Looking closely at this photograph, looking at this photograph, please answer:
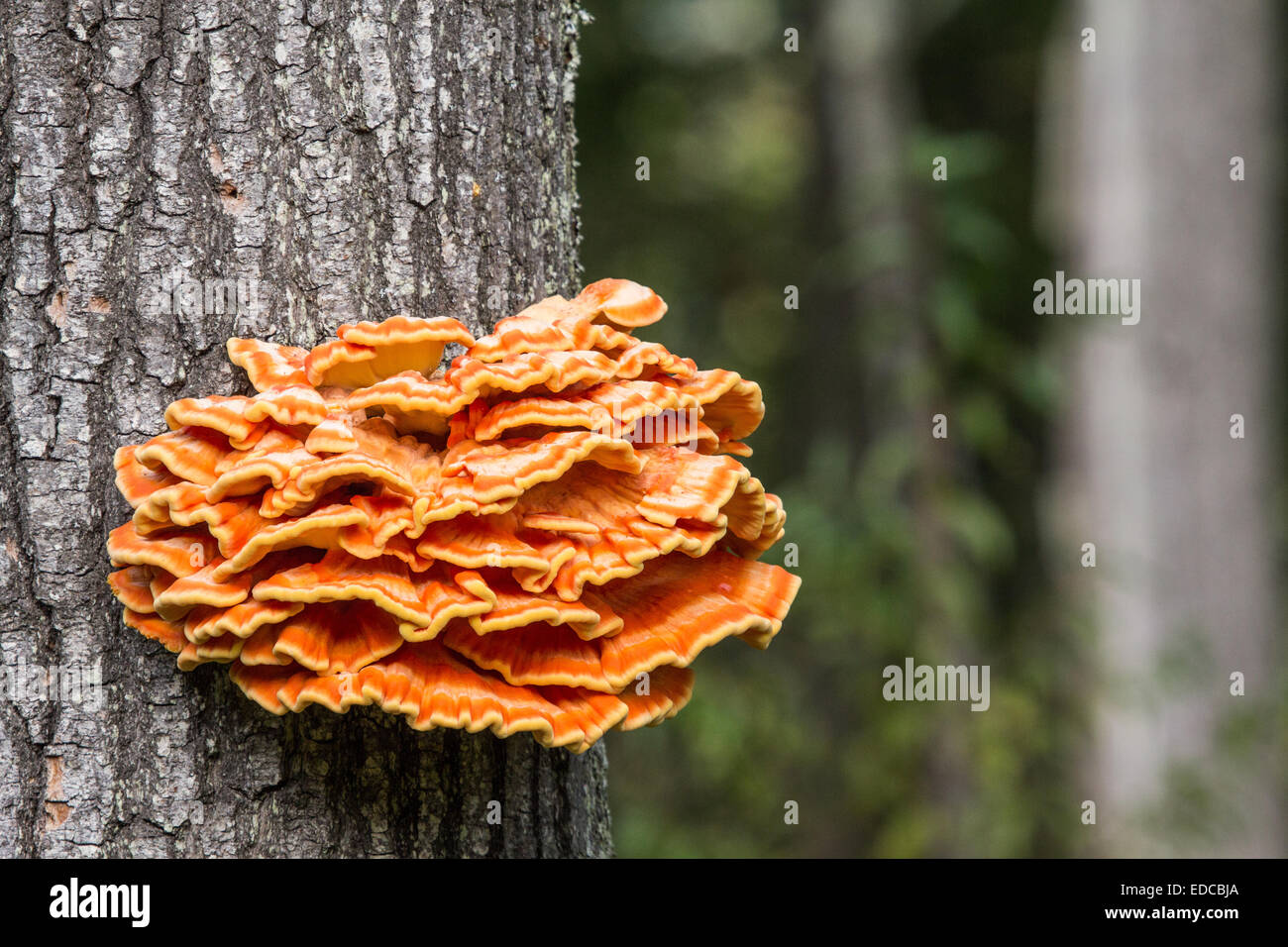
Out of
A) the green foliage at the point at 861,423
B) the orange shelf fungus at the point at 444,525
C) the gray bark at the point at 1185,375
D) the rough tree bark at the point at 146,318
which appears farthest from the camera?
the gray bark at the point at 1185,375

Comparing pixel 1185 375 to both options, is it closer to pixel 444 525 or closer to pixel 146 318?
pixel 444 525

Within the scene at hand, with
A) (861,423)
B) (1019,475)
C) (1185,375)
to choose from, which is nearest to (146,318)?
(861,423)

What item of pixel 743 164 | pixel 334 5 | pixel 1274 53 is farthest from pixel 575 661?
pixel 743 164

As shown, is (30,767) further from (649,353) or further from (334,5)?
(334,5)

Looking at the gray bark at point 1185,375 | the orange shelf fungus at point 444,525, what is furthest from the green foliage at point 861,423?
the orange shelf fungus at point 444,525

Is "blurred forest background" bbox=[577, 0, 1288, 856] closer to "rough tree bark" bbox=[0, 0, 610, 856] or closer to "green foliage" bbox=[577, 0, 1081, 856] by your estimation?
"green foliage" bbox=[577, 0, 1081, 856]

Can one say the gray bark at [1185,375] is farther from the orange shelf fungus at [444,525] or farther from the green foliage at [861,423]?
the orange shelf fungus at [444,525]

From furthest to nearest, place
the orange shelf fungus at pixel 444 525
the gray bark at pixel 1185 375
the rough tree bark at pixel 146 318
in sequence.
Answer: the gray bark at pixel 1185 375 < the rough tree bark at pixel 146 318 < the orange shelf fungus at pixel 444 525

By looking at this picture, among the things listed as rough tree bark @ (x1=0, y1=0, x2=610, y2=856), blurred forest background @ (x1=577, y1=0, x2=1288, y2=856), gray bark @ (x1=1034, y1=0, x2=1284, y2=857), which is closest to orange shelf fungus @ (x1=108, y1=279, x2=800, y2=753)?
rough tree bark @ (x1=0, y1=0, x2=610, y2=856)
